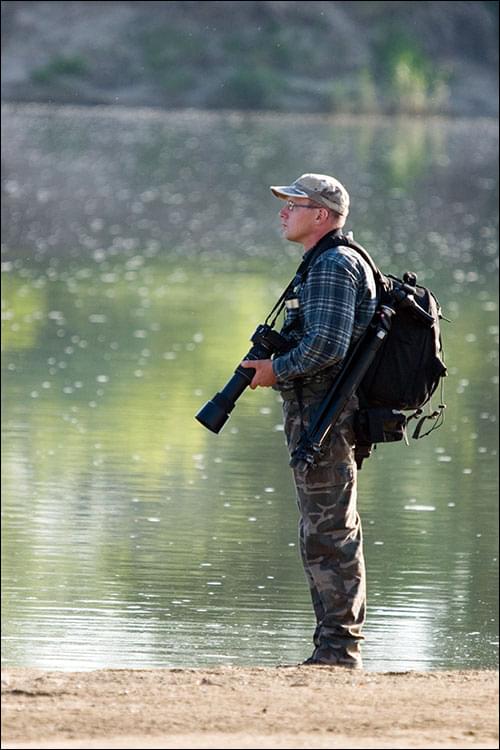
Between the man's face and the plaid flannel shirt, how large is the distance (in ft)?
0.43

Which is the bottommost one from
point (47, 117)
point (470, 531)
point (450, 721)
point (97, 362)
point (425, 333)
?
point (47, 117)

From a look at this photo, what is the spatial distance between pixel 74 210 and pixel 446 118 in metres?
52.8

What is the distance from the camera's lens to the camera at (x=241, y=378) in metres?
6.50

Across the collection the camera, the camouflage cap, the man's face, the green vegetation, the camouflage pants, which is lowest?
the green vegetation

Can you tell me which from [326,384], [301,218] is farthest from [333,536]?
[301,218]

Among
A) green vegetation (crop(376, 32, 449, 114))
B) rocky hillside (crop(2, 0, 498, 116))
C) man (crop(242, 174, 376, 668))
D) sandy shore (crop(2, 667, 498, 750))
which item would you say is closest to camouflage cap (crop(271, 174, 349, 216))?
man (crop(242, 174, 376, 668))

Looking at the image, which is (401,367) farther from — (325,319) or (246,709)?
(246,709)

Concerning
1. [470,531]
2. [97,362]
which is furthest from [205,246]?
[470,531]

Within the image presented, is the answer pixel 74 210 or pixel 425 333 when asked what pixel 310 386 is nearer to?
pixel 425 333

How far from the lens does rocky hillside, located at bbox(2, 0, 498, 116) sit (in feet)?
263

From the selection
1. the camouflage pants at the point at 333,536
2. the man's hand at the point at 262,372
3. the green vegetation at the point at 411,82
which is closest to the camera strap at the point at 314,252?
the man's hand at the point at 262,372

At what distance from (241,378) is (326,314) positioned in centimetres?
39

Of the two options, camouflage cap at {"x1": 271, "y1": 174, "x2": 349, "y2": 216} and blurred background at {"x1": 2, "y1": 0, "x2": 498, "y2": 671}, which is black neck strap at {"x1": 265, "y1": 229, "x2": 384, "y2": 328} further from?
blurred background at {"x1": 2, "y1": 0, "x2": 498, "y2": 671}

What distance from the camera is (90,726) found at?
17.4 ft
